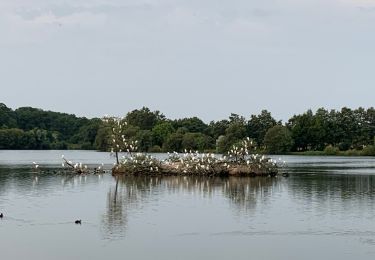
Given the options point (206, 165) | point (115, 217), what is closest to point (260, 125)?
point (206, 165)

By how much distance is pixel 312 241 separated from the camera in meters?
23.2

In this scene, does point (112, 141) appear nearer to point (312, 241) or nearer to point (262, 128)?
point (312, 241)

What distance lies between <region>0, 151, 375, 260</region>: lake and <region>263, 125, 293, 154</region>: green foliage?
7467 centimetres

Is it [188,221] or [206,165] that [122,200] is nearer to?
[188,221]

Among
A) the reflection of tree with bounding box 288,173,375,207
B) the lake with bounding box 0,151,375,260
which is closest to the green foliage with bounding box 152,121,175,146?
the reflection of tree with bounding box 288,173,375,207

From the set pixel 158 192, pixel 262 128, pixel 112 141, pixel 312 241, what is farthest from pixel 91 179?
pixel 262 128

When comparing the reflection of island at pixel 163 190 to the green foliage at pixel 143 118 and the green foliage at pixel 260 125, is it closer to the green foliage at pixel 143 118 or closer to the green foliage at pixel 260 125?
the green foliage at pixel 260 125

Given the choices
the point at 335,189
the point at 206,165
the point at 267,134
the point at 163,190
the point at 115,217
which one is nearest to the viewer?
the point at 115,217

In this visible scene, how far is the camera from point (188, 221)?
27.8m

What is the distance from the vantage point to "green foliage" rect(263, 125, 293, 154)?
120 metres

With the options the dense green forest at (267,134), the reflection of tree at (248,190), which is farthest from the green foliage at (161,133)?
the reflection of tree at (248,190)

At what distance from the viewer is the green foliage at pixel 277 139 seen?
120 metres

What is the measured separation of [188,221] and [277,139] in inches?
3724

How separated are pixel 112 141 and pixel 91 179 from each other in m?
8.90
